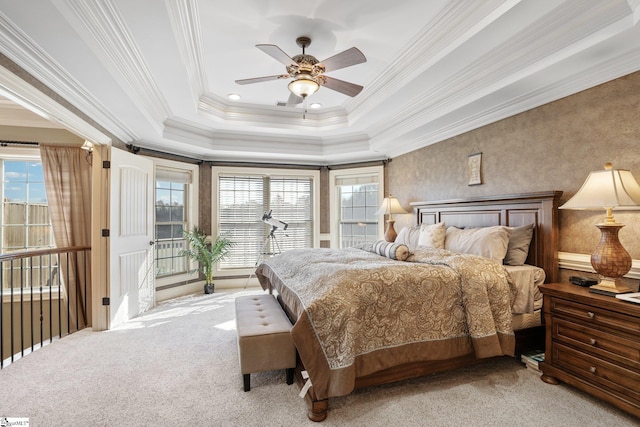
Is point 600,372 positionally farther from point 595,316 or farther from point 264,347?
point 264,347

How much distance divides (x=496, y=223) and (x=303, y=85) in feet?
7.81

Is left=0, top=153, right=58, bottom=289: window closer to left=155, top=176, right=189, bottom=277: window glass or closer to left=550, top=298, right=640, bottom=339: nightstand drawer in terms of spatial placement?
left=155, top=176, right=189, bottom=277: window glass

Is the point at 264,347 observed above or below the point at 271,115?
below

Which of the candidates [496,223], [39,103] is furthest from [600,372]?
[39,103]

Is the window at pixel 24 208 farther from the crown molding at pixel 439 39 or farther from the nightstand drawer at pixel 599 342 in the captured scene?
the nightstand drawer at pixel 599 342

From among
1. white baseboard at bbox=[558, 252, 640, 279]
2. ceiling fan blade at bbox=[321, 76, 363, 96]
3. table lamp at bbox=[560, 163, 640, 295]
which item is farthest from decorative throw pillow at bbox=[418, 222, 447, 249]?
ceiling fan blade at bbox=[321, 76, 363, 96]

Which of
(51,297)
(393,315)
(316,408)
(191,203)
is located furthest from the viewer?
(191,203)

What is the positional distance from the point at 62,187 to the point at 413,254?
4.20 m

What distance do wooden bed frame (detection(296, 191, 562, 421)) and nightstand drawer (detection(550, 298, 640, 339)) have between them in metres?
0.54

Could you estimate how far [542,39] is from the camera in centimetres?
232

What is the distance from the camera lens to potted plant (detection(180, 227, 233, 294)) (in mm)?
5021

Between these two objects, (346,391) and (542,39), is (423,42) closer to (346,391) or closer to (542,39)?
(542,39)

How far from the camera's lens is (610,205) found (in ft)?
6.52

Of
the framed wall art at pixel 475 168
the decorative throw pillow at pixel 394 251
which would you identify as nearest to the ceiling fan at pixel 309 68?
the decorative throw pillow at pixel 394 251
